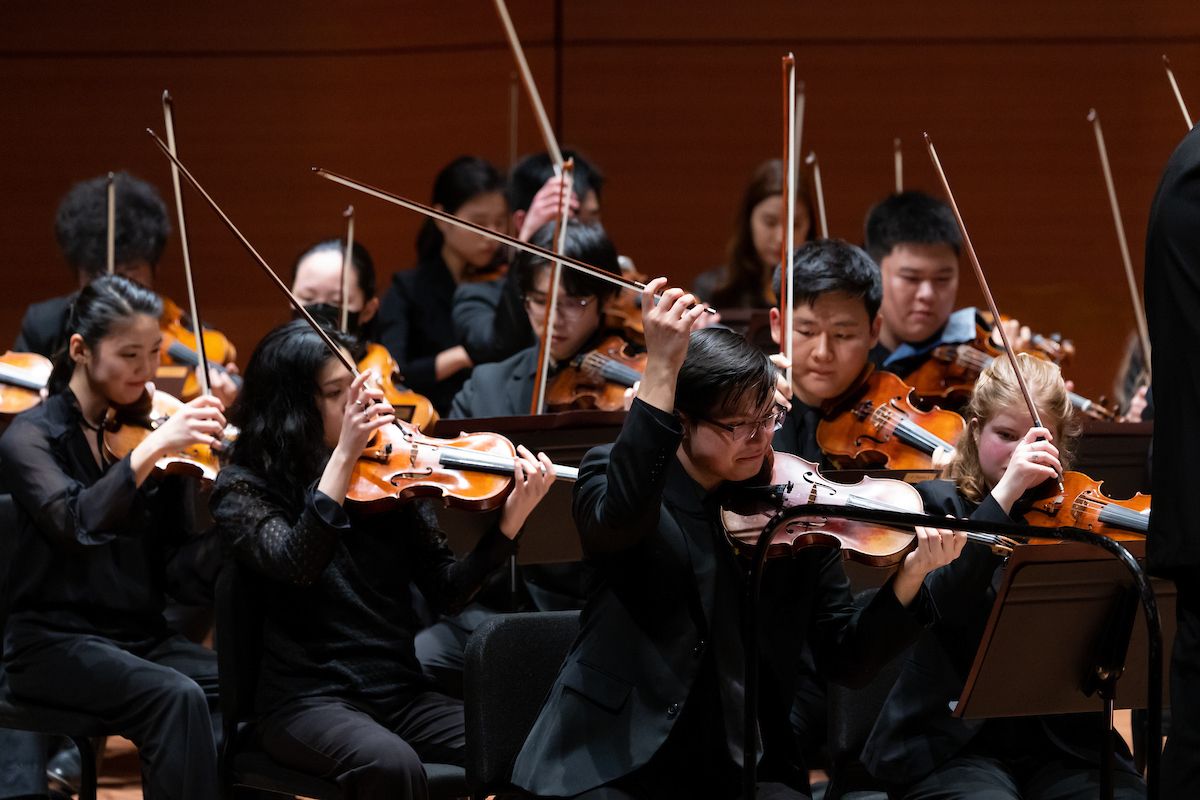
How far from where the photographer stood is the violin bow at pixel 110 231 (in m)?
3.22

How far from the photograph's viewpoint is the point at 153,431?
8.43 feet

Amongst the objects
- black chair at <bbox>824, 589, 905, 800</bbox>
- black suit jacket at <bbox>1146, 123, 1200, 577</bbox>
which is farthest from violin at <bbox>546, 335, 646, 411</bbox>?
black suit jacket at <bbox>1146, 123, 1200, 577</bbox>

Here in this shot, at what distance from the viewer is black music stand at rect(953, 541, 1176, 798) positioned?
1647mm

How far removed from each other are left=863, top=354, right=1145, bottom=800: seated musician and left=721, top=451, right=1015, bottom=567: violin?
0.28 feet

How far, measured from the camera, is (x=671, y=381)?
1651 mm

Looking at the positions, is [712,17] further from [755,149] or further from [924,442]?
[924,442]

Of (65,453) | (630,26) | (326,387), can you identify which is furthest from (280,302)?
(326,387)

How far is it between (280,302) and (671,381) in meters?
3.24

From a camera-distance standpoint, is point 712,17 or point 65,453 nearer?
point 65,453

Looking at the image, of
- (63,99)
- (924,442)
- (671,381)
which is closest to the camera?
(671,381)

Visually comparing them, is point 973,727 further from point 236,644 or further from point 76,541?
point 76,541

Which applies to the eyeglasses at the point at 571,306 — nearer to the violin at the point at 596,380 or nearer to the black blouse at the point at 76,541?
the violin at the point at 596,380

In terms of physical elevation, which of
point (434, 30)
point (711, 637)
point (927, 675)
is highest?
point (434, 30)

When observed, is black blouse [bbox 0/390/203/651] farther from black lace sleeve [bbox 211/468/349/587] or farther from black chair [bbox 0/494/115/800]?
black lace sleeve [bbox 211/468/349/587]
